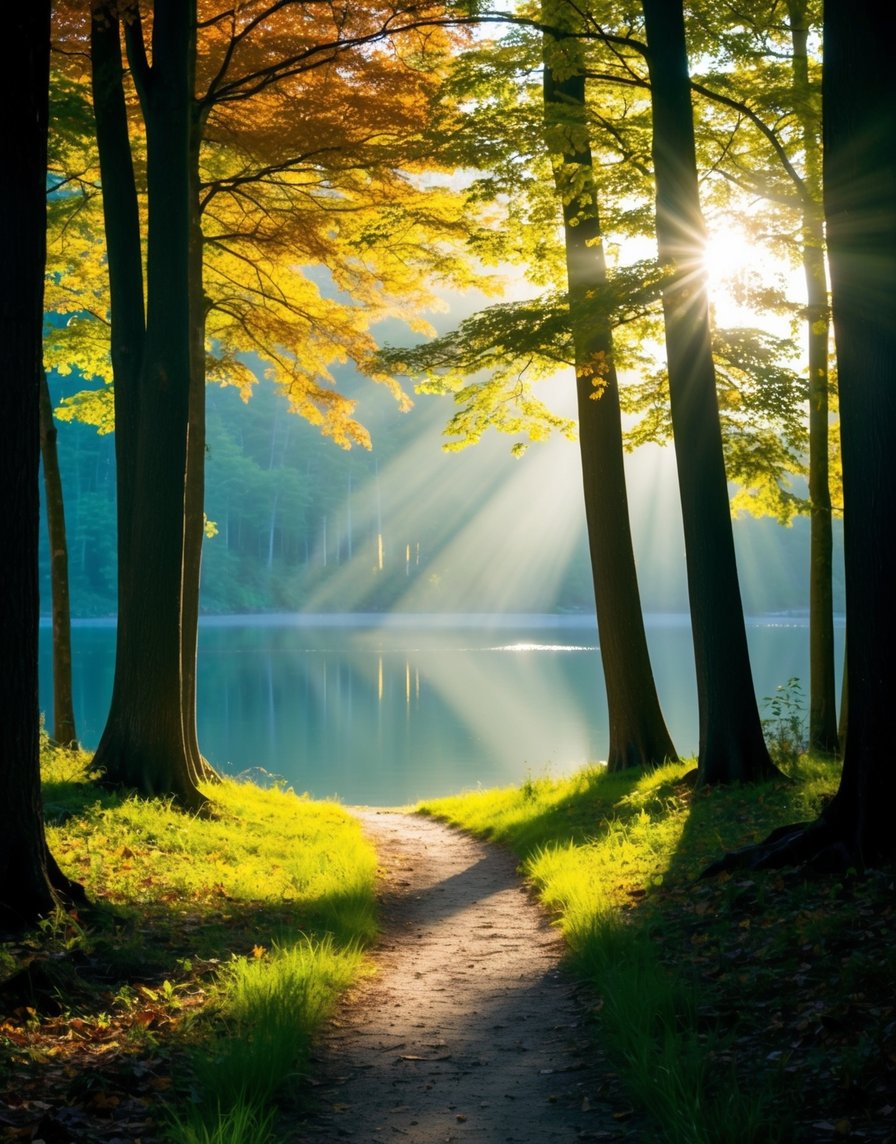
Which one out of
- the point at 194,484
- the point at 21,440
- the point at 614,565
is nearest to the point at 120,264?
the point at 194,484

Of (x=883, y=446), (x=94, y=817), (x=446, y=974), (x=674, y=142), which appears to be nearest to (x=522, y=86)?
(x=674, y=142)

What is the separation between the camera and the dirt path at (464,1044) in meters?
3.49

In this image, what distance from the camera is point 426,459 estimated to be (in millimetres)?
91875

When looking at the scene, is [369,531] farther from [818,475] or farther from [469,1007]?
[469,1007]

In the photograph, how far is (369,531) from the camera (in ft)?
284

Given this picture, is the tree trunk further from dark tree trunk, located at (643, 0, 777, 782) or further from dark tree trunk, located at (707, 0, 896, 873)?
dark tree trunk, located at (707, 0, 896, 873)

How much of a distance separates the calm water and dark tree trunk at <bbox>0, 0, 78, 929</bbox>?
1062 centimetres

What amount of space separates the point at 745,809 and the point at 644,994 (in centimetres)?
368

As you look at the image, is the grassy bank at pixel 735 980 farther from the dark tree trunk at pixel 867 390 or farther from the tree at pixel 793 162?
the tree at pixel 793 162

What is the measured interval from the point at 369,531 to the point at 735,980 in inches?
3260

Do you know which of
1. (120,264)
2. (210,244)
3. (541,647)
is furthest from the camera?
(541,647)

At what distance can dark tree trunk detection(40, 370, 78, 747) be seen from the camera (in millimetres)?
11805

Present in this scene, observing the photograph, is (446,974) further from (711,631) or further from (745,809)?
(711,631)

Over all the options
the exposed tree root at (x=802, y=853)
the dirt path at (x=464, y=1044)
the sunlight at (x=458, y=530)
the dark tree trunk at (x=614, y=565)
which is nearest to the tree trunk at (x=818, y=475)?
the dark tree trunk at (x=614, y=565)
